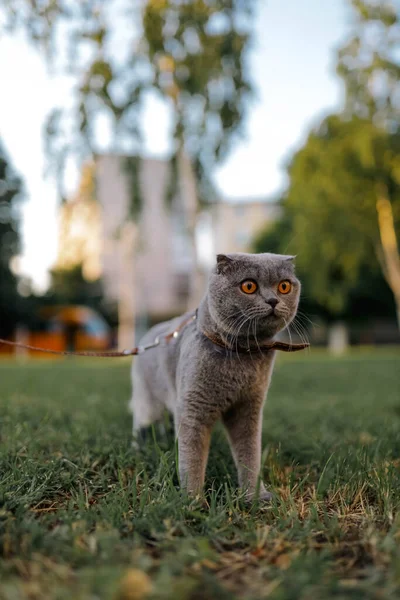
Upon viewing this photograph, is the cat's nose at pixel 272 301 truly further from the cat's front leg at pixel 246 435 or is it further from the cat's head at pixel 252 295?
the cat's front leg at pixel 246 435

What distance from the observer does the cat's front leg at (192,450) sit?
2125 millimetres

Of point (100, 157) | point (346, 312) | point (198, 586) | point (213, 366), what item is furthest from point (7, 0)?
point (346, 312)

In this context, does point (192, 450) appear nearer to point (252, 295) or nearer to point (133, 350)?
point (252, 295)

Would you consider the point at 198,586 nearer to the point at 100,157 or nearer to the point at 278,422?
the point at 278,422

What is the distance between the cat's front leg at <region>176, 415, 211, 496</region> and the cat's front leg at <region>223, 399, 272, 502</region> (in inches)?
6.4

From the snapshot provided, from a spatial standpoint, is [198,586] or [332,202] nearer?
[198,586]

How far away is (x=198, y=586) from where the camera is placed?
130 centimetres

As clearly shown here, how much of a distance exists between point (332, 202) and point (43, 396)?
50.8 feet

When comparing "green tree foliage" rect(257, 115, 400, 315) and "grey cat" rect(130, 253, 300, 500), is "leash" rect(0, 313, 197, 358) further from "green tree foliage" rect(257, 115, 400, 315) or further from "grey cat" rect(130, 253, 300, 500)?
"green tree foliage" rect(257, 115, 400, 315)

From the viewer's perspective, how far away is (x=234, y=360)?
2.21 meters

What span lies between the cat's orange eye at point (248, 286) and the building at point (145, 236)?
9.38 metres

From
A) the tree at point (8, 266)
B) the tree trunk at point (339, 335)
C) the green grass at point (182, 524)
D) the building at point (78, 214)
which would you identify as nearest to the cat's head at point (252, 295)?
the green grass at point (182, 524)

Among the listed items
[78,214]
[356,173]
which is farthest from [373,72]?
[78,214]

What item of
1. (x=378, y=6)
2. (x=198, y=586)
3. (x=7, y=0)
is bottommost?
(x=198, y=586)
